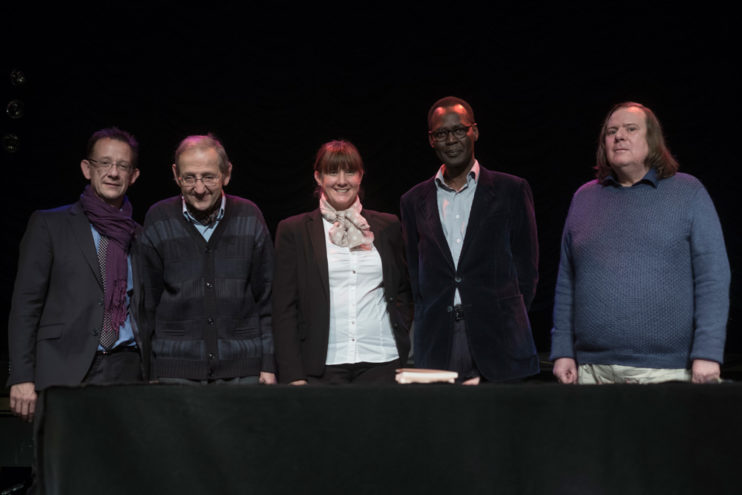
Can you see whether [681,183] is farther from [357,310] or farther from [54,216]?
[54,216]

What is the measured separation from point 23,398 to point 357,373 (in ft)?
3.65

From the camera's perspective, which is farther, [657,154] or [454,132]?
[454,132]

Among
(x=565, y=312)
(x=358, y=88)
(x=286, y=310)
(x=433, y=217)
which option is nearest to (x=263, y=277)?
(x=286, y=310)

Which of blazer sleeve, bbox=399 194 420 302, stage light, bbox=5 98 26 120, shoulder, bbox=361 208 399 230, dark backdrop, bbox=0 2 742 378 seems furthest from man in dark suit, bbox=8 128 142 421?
stage light, bbox=5 98 26 120

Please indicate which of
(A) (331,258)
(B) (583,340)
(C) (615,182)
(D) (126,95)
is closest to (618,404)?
(B) (583,340)

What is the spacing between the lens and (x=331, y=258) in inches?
101

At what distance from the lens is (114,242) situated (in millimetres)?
2609

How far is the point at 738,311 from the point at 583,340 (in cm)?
375

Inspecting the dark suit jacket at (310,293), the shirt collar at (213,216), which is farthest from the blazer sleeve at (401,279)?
the shirt collar at (213,216)

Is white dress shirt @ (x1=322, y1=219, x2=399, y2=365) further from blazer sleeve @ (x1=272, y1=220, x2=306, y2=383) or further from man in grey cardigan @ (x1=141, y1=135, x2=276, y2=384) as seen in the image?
man in grey cardigan @ (x1=141, y1=135, x2=276, y2=384)

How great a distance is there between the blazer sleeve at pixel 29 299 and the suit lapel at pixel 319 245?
2.93 feet

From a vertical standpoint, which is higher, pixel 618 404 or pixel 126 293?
pixel 126 293

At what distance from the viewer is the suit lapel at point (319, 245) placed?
2.53 meters

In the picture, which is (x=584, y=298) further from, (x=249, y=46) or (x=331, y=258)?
(x=249, y=46)
